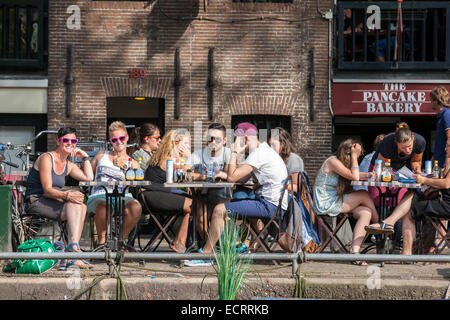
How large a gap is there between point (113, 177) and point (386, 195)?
2.90m

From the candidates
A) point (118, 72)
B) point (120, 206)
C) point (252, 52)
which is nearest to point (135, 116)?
point (118, 72)

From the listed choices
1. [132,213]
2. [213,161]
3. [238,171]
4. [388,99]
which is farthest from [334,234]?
[388,99]

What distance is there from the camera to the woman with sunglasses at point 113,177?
25.9ft

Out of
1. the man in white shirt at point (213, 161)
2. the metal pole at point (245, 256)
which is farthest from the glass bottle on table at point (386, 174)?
the metal pole at point (245, 256)

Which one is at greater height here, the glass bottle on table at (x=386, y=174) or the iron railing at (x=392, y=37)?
the iron railing at (x=392, y=37)

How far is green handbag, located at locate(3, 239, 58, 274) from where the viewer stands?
6688 mm

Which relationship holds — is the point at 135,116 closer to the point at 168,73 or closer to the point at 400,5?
the point at 168,73

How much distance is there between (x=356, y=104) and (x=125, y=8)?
4.60 meters

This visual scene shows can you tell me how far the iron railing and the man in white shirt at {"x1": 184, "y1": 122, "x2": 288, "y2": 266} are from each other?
6892 mm

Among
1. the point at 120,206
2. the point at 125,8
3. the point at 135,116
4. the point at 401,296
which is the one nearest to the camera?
the point at 401,296

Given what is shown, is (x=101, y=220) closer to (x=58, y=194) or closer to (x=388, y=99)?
(x=58, y=194)

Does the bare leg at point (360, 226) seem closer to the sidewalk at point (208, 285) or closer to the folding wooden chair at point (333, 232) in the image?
the folding wooden chair at point (333, 232)

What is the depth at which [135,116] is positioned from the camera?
1522cm

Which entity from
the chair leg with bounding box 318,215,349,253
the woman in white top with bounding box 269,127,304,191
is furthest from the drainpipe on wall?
the chair leg with bounding box 318,215,349,253
